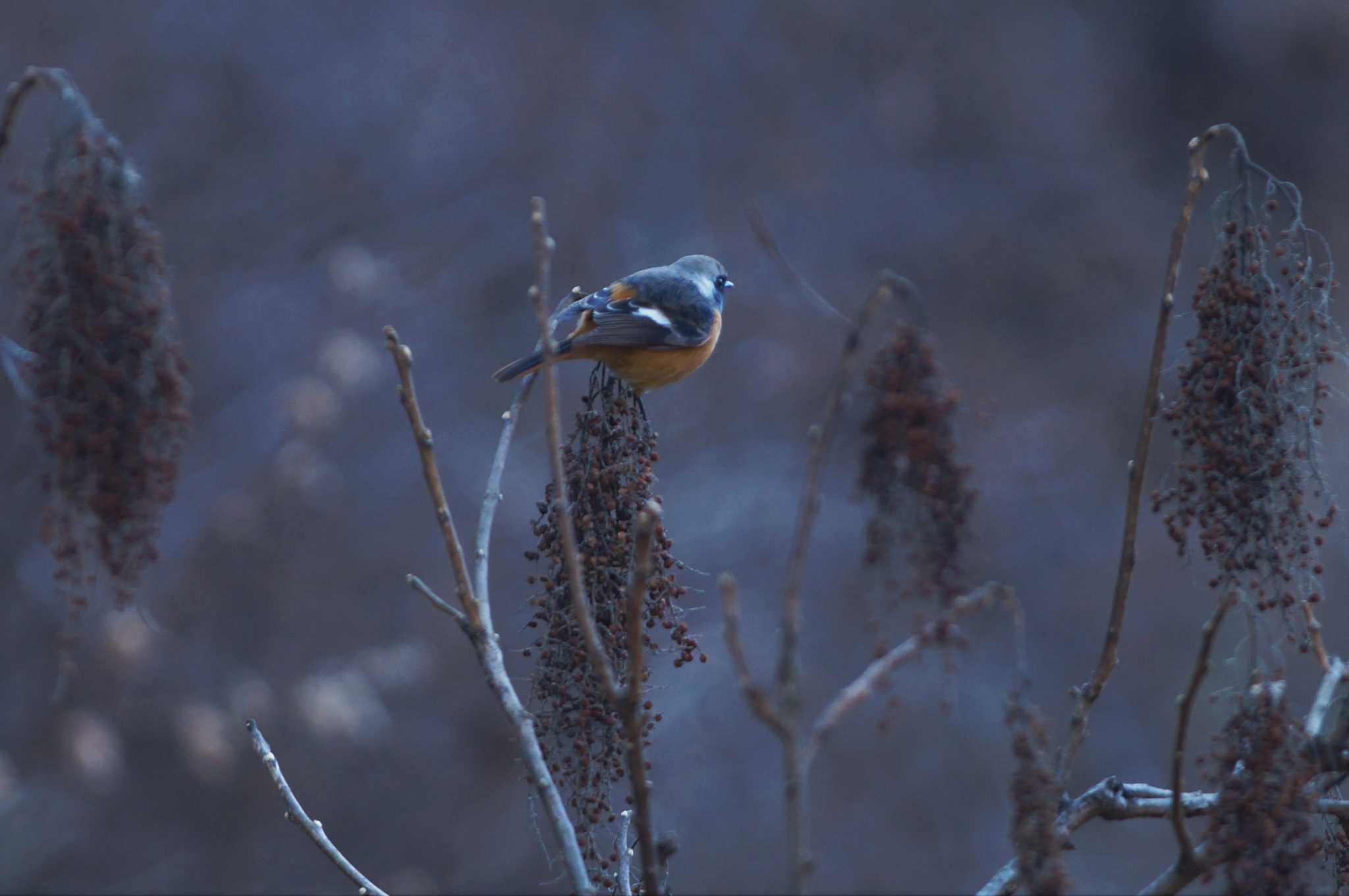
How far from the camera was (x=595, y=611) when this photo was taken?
2332mm

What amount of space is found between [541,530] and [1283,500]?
1284 millimetres

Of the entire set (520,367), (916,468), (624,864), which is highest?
(520,367)

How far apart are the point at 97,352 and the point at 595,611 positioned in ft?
3.09

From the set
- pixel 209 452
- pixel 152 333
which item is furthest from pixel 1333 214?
pixel 152 333

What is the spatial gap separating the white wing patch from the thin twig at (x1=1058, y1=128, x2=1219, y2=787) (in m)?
1.92

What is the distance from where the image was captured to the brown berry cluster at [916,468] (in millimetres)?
1707

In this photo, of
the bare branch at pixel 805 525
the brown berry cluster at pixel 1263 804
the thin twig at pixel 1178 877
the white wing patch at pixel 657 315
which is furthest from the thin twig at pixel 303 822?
the white wing patch at pixel 657 315

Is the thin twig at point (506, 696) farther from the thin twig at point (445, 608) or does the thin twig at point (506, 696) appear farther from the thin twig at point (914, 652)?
Answer: the thin twig at point (914, 652)

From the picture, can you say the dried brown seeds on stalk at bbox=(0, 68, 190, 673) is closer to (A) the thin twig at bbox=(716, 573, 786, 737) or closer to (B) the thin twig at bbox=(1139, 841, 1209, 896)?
(A) the thin twig at bbox=(716, 573, 786, 737)

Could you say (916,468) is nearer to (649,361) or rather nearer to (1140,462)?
(1140,462)

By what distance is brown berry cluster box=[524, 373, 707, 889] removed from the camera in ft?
7.22

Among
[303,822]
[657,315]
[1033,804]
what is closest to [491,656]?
[303,822]

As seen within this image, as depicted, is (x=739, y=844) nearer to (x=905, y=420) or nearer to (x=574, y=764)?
(x=574, y=764)

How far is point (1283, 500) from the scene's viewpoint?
7.04 ft
